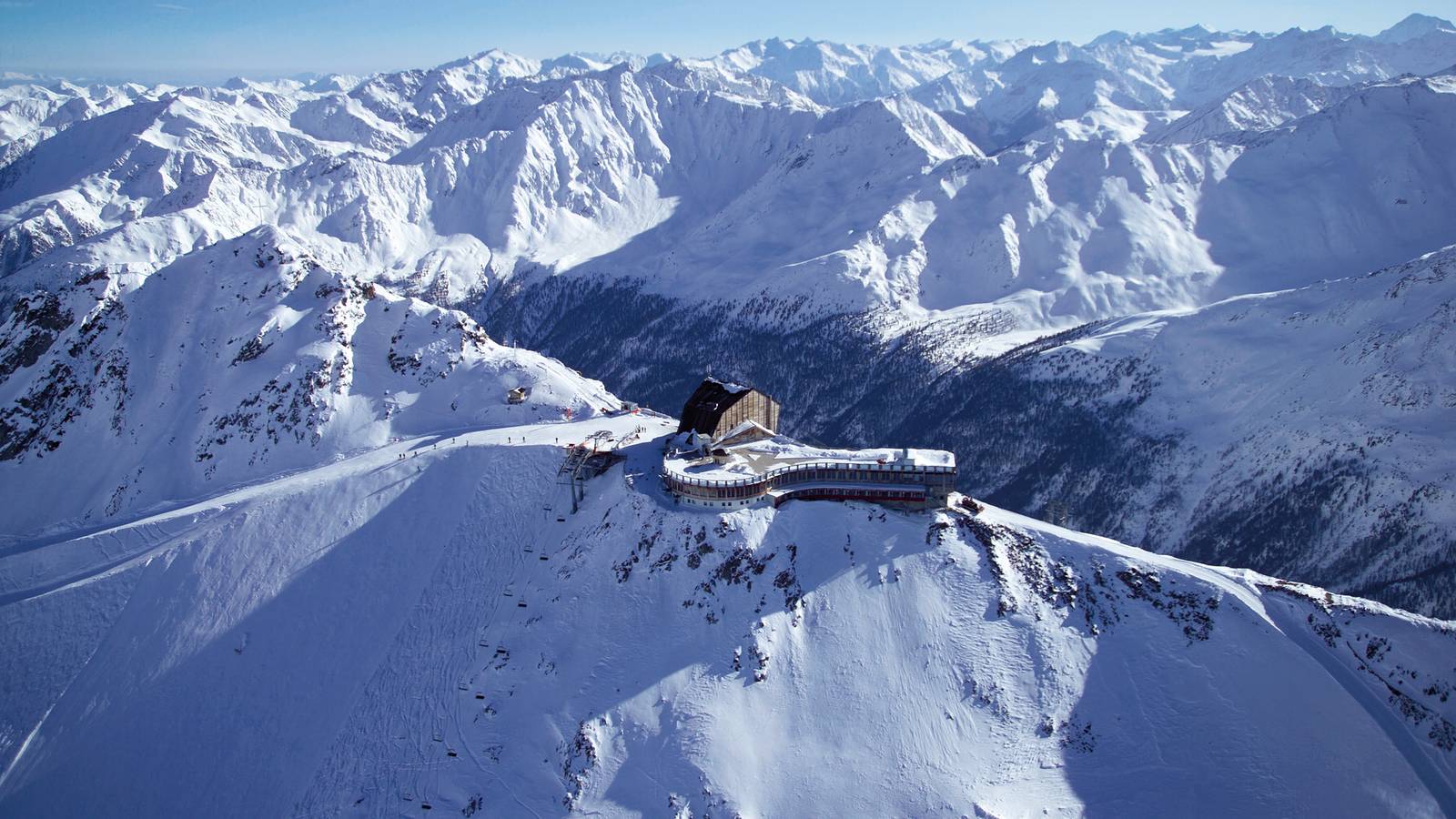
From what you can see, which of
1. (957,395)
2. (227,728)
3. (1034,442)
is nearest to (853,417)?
(957,395)

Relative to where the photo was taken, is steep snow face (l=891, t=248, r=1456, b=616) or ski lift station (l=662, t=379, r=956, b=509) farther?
steep snow face (l=891, t=248, r=1456, b=616)

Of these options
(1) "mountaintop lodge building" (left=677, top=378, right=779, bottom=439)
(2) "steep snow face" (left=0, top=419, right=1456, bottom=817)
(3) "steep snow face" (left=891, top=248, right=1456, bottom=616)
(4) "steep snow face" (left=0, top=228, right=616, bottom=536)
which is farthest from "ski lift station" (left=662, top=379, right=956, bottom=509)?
(3) "steep snow face" (left=891, top=248, right=1456, bottom=616)

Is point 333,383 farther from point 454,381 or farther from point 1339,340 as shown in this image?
point 1339,340

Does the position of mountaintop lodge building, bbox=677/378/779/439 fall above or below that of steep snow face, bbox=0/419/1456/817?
above

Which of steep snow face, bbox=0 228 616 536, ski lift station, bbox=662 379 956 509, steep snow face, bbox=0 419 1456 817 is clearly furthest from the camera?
steep snow face, bbox=0 228 616 536

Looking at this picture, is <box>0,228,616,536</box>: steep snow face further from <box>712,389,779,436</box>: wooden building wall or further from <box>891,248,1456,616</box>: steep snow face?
<box>891,248,1456,616</box>: steep snow face

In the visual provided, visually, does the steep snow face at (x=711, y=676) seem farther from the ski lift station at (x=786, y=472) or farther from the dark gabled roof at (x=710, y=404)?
the dark gabled roof at (x=710, y=404)

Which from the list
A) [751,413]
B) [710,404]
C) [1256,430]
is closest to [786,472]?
[751,413]
